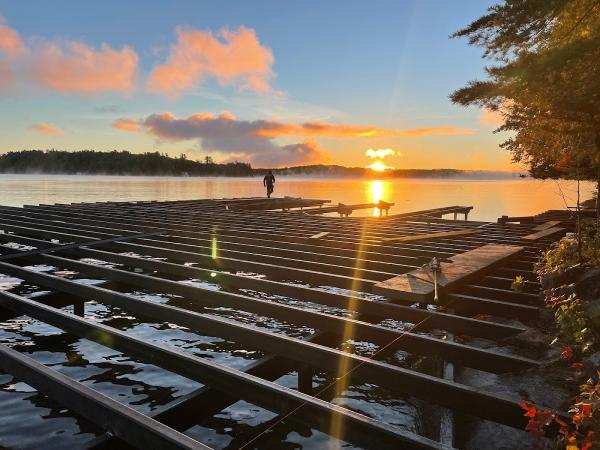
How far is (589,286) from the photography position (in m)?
6.10

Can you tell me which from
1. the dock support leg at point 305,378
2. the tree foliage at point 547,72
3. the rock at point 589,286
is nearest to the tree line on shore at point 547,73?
the tree foliage at point 547,72

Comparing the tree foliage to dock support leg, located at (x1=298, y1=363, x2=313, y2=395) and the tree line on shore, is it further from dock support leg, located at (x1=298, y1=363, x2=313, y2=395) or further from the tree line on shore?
dock support leg, located at (x1=298, y1=363, x2=313, y2=395)

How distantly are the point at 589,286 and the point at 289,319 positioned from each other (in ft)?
12.5

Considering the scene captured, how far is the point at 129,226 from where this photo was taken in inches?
638

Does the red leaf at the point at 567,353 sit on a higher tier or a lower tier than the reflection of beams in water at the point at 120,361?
higher

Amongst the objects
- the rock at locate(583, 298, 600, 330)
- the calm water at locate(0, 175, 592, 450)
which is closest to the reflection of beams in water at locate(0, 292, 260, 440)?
the calm water at locate(0, 175, 592, 450)

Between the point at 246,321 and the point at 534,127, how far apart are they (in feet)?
27.5

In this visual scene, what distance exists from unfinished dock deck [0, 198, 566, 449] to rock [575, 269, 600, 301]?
0.59 meters

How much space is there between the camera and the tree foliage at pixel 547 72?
901 centimetres

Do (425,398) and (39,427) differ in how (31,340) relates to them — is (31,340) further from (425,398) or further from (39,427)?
(425,398)

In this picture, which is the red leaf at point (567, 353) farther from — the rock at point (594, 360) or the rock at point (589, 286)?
the rock at point (589, 286)

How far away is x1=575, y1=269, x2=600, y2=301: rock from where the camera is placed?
235 inches

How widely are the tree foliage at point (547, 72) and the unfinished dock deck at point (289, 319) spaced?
2.95 metres

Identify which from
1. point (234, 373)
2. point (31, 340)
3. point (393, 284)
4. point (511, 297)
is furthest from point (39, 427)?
point (511, 297)
